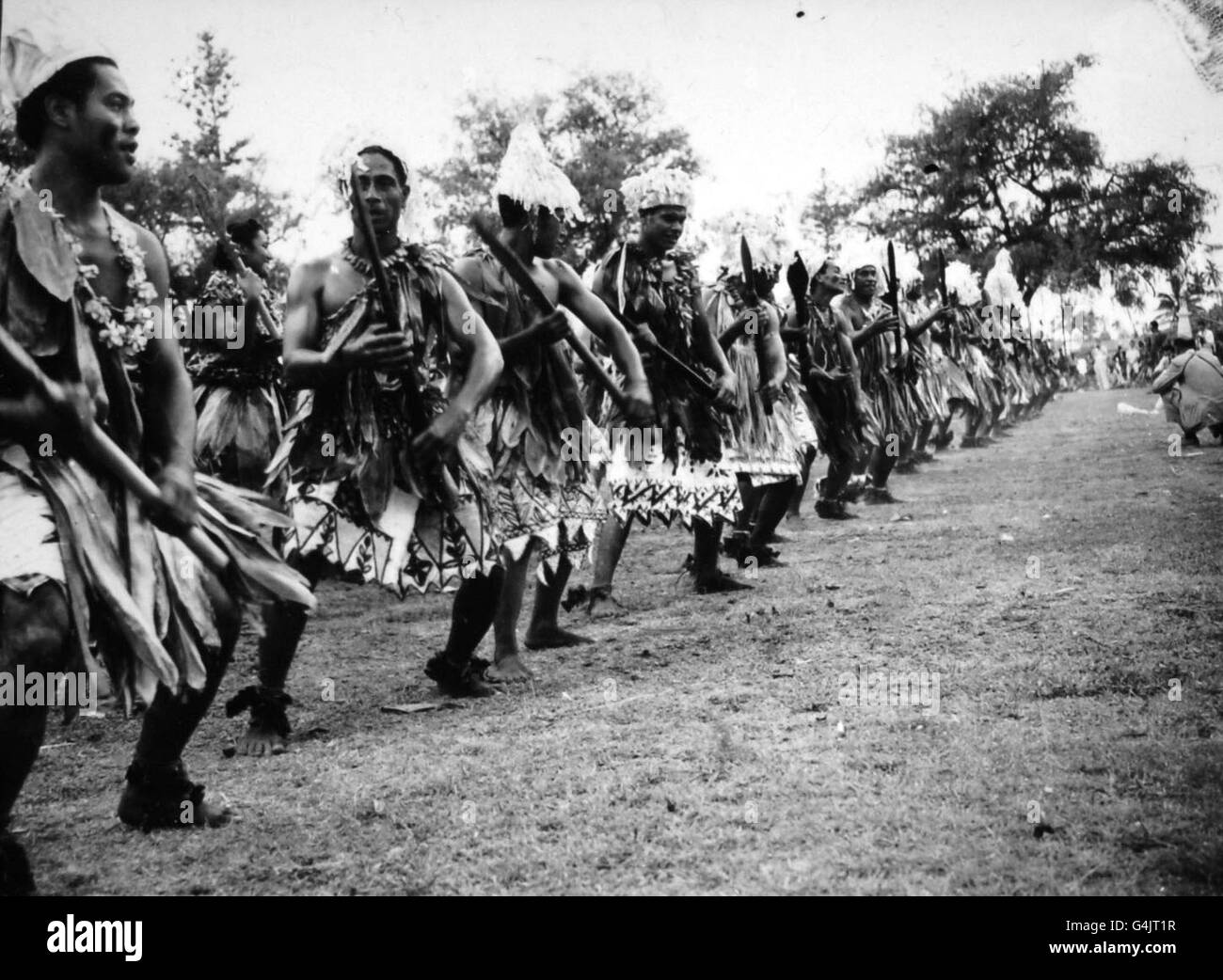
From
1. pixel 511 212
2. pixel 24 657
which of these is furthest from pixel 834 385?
pixel 24 657

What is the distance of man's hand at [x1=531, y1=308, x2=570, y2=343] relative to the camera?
473cm

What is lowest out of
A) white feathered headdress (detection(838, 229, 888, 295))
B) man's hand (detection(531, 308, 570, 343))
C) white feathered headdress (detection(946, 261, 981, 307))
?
man's hand (detection(531, 308, 570, 343))

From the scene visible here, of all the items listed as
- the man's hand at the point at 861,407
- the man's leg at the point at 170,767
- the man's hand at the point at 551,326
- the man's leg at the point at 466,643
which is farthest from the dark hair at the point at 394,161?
the man's hand at the point at 861,407

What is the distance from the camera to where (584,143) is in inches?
482

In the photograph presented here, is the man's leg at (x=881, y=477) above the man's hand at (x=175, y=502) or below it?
below

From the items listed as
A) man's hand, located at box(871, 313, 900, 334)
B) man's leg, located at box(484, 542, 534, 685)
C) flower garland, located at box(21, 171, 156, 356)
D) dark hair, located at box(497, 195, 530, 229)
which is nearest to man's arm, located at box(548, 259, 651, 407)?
dark hair, located at box(497, 195, 530, 229)

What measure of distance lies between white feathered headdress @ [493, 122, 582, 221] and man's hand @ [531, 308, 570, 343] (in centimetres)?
46

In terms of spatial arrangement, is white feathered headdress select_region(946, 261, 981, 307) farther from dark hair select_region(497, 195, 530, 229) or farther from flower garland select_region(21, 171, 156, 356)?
flower garland select_region(21, 171, 156, 356)

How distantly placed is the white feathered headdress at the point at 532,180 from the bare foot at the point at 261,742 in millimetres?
2316

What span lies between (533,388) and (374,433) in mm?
1182

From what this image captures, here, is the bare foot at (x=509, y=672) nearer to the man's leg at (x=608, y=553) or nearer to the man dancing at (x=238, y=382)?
the man's leg at (x=608, y=553)

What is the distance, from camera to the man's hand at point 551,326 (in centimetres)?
473
